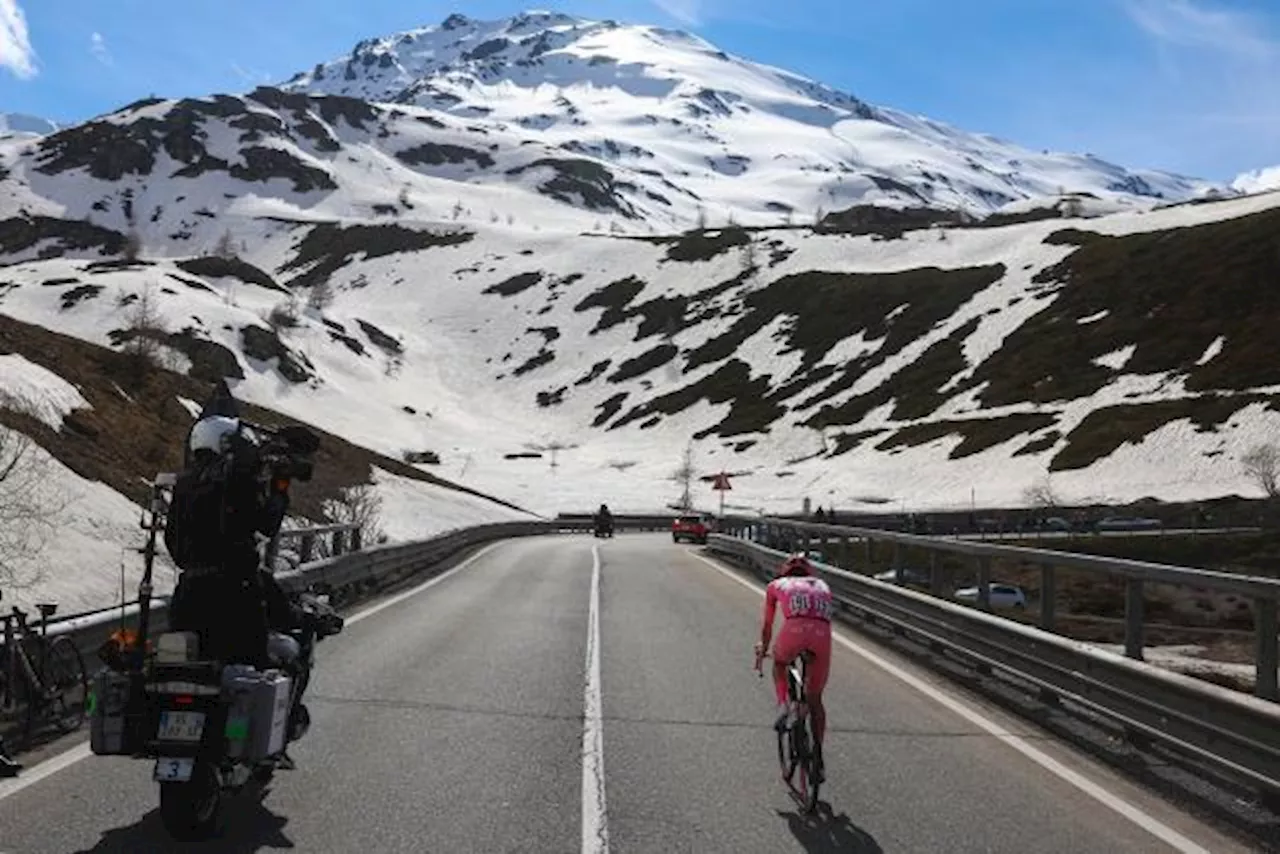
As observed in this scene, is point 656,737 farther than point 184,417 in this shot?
No

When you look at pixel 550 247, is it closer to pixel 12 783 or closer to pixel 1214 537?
pixel 1214 537

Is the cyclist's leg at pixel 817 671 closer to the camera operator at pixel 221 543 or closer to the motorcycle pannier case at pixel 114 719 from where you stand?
the camera operator at pixel 221 543

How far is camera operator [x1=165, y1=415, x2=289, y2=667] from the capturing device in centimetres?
614

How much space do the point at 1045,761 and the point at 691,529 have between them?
40.3m

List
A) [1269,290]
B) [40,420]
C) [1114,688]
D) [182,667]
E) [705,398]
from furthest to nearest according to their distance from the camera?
[705,398]
[1269,290]
[40,420]
[1114,688]
[182,667]

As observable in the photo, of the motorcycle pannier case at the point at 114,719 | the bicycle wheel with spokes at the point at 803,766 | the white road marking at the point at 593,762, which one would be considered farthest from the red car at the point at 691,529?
the motorcycle pannier case at the point at 114,719

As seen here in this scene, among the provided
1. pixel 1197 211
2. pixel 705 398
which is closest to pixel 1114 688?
pixel 705 398

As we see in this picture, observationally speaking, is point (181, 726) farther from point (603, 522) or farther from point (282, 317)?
point (282, 317)

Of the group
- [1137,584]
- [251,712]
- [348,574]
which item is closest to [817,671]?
[1137,584]

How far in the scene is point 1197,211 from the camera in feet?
439

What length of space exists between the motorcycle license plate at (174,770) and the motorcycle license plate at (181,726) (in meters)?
0.10

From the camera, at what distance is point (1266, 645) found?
713 centimetres

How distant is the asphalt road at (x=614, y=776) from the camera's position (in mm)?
6352

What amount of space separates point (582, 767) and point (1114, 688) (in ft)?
12.7
